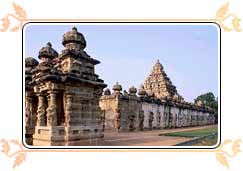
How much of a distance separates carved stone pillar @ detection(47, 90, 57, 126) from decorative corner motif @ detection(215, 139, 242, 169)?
236cm

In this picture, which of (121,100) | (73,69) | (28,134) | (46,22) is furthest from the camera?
(121,100)

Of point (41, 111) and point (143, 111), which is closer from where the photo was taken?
point (41, 111)

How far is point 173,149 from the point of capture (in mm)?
4621

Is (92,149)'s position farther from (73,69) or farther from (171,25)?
(171,25)

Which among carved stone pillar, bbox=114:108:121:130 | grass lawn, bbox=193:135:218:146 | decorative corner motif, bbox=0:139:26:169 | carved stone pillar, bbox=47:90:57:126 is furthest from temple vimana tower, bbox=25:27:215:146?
carved stone pillar, bbox=114:108:121:130

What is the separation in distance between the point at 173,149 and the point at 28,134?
2133mm

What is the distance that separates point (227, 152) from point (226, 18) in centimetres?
175

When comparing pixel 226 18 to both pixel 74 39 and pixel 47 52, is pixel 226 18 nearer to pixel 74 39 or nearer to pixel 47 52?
pixel 74 39

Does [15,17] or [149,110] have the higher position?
[15,17]

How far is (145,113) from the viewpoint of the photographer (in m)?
10.6

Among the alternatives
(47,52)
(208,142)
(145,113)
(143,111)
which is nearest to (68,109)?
(47,52)

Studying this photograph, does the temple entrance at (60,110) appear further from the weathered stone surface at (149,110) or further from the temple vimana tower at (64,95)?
the weathered stone surface at (149,110)

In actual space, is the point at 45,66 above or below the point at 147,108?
above

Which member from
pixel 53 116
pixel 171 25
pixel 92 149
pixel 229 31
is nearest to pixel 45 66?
pixel 53 116
